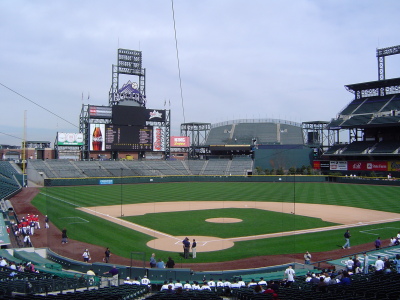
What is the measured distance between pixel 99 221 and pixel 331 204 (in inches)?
934

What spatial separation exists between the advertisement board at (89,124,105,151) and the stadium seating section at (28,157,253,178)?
3.34 m

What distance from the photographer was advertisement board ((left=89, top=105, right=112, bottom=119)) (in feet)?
235

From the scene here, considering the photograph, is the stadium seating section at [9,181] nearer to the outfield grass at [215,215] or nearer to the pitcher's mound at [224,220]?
the outfield grass at [215,215]

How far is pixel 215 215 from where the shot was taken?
3384 cm

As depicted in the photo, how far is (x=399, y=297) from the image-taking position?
9.55 metres

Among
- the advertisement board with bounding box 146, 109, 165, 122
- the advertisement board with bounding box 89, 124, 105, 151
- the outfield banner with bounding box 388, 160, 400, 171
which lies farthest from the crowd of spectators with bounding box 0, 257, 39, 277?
the advertisement board with bounding box 146, 109, 165, 122

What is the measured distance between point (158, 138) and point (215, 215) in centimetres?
4568

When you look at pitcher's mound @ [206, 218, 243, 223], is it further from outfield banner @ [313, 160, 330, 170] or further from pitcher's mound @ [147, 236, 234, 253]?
outfield banner @ [313, 160, 330, 170]

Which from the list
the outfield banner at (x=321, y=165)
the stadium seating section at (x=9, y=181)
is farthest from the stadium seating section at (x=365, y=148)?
the stadium seating section at (x=9, y=181)

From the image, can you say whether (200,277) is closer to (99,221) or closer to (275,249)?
(275,249)

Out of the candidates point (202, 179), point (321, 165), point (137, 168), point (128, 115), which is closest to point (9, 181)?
point (137, 168)

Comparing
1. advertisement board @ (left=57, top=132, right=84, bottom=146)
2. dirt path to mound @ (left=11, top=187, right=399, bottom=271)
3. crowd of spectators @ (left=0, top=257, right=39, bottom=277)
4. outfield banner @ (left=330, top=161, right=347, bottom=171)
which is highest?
advertisement board @ (left=57, top=132, right=84, bottom=146)

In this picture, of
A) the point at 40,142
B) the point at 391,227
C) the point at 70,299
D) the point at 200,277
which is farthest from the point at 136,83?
the point at 70,299

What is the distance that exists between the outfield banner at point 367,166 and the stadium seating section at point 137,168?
61.6 feet
